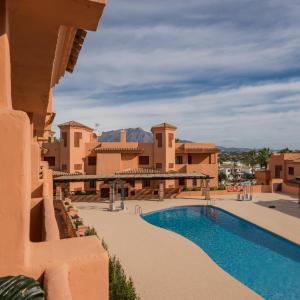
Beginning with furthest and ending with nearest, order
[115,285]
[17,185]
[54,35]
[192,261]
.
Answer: [192,261] < [115,285] < [54,35] < [17,185]

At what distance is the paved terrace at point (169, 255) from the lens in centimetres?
1138

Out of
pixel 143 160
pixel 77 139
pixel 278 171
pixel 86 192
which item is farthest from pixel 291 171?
pixel 77 139

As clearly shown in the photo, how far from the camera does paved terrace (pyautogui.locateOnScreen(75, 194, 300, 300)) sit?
11383mm

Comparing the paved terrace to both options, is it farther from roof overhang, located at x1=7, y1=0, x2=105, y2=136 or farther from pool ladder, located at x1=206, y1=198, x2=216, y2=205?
roof overhang, located at x1=7, y1=0, x2=105, y2=136

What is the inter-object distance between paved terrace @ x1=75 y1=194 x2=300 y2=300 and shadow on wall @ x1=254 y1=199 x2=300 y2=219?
1.01 m

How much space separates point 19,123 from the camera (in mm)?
2395

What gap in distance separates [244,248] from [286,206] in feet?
46.9

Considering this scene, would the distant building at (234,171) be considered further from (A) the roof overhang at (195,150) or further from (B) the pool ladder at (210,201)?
(B) the pool ladder at (210,201)

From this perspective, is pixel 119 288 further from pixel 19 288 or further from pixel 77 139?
pixel 77 139

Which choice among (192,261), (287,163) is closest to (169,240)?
(192,261)

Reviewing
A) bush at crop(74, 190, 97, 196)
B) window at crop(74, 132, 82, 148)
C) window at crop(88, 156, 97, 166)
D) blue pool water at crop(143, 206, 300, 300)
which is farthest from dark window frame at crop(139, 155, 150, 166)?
blue pool water at crop(143, 206, 300, 300)

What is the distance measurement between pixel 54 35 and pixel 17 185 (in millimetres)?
2208

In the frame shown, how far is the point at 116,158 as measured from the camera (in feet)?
127

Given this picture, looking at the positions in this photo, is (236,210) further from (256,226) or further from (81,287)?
(81,287)
